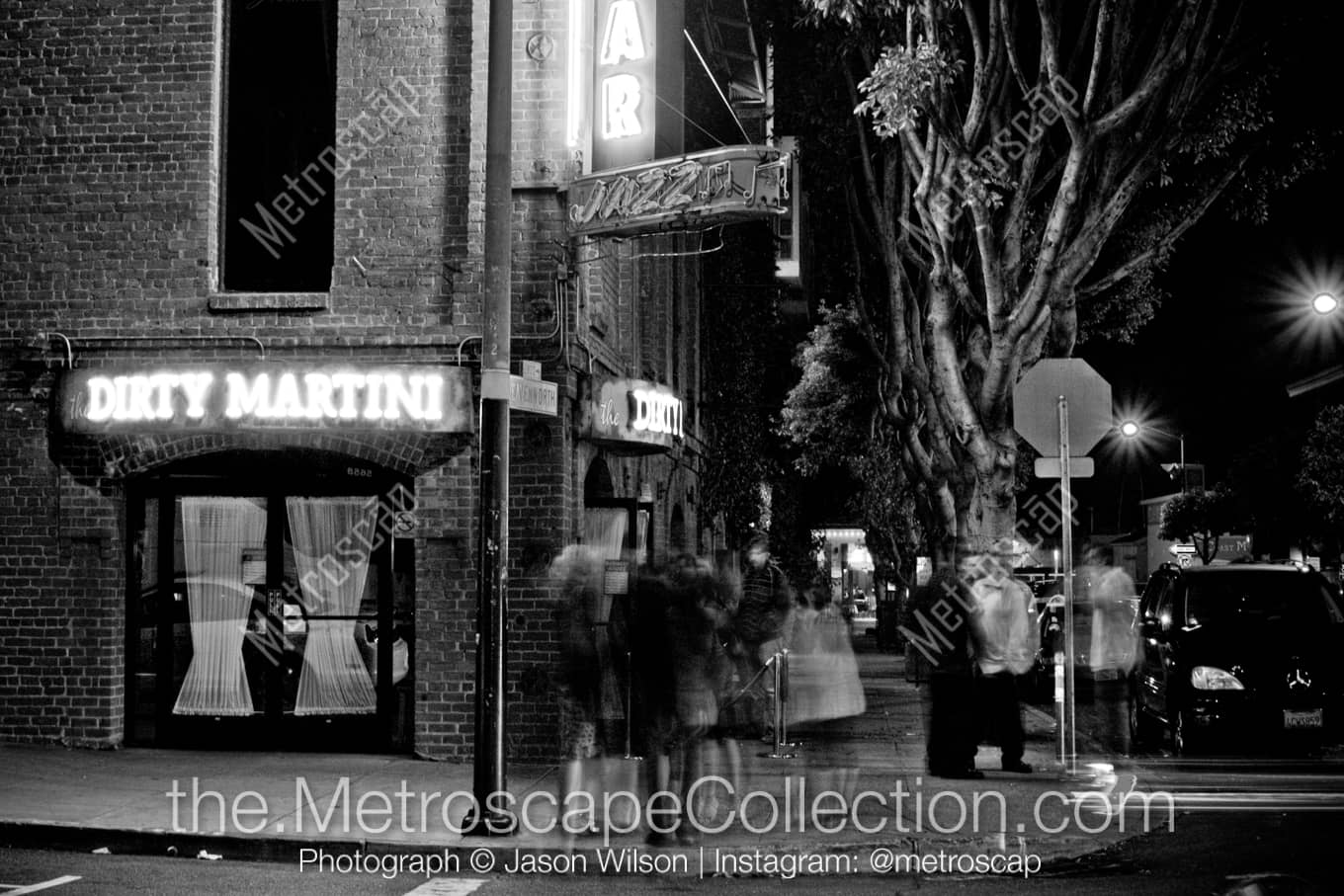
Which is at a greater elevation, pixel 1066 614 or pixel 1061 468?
pixel 1061 468

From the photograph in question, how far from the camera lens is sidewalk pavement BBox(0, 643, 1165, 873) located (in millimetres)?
8523

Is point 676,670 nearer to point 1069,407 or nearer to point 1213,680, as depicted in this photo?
point 1069,407

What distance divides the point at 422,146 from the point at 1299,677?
31.5 ft

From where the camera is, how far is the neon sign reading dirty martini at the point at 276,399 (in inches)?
476

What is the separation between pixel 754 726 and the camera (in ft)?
47.8

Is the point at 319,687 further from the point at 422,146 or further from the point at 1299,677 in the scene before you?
the point at 1299,677

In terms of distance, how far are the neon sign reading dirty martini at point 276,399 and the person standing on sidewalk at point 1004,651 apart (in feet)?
16.2

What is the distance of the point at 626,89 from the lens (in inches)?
492

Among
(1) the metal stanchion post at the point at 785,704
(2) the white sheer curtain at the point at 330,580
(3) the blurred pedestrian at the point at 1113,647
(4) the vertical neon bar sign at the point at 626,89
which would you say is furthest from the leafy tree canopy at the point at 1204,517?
(2) the white sheer curtain at the point at 330,580

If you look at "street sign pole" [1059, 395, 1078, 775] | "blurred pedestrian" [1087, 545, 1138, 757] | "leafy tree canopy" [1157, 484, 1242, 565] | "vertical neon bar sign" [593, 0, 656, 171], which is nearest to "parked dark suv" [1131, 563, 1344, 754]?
"blurred pedestrian" [1087, 545, 1138, 757]

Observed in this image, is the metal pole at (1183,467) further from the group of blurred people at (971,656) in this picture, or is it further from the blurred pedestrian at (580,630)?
the blurred pedestrian at (580,630)

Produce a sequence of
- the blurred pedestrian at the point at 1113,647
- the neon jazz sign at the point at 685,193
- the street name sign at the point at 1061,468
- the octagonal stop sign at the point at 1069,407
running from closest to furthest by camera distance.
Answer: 1. the neon jazz sign at the point at 685,193
2. the street name sign at the point at 1061,468
3. the octagonal stop sign at the point at 1069,407
4. the blurred pedestrian at the point at 1113,647

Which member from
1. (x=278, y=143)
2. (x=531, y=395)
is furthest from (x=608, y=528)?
(x=531, y=395)

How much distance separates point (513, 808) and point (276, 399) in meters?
4.62
